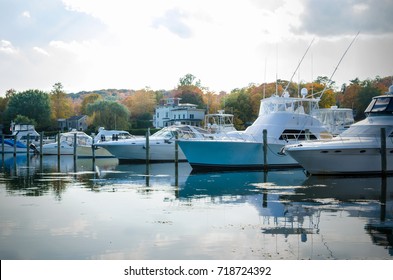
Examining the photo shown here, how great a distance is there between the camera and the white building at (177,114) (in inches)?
2284

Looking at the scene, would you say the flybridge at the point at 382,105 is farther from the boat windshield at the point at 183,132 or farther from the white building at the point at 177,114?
the white building at the point at 177,114

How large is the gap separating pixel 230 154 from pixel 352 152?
186 inches

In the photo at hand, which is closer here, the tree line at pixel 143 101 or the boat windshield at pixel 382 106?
the boat windshield at pixel 382 106

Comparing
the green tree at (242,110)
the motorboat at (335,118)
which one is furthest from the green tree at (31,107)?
the motorboat at (335,118)

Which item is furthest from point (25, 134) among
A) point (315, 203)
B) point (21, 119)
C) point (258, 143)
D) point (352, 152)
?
point (315, 203)

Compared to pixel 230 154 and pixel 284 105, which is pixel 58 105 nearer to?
pixel 284 105

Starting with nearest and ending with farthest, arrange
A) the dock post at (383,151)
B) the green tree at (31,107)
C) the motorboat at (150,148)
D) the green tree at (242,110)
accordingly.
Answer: the dock post at (383,151) → the motorboat at (150,148) → the green tree at (31,107) → the green tree at (242,110)

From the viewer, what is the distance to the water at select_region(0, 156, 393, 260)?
6938 mm

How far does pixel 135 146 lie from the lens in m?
24.8

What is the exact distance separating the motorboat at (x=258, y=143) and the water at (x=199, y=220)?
4152 mm

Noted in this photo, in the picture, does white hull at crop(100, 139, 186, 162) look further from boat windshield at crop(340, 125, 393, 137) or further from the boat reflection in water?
boat windshield at crop(340, 125, 393, 137)

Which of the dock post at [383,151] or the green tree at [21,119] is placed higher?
the green tree at [21,119]
